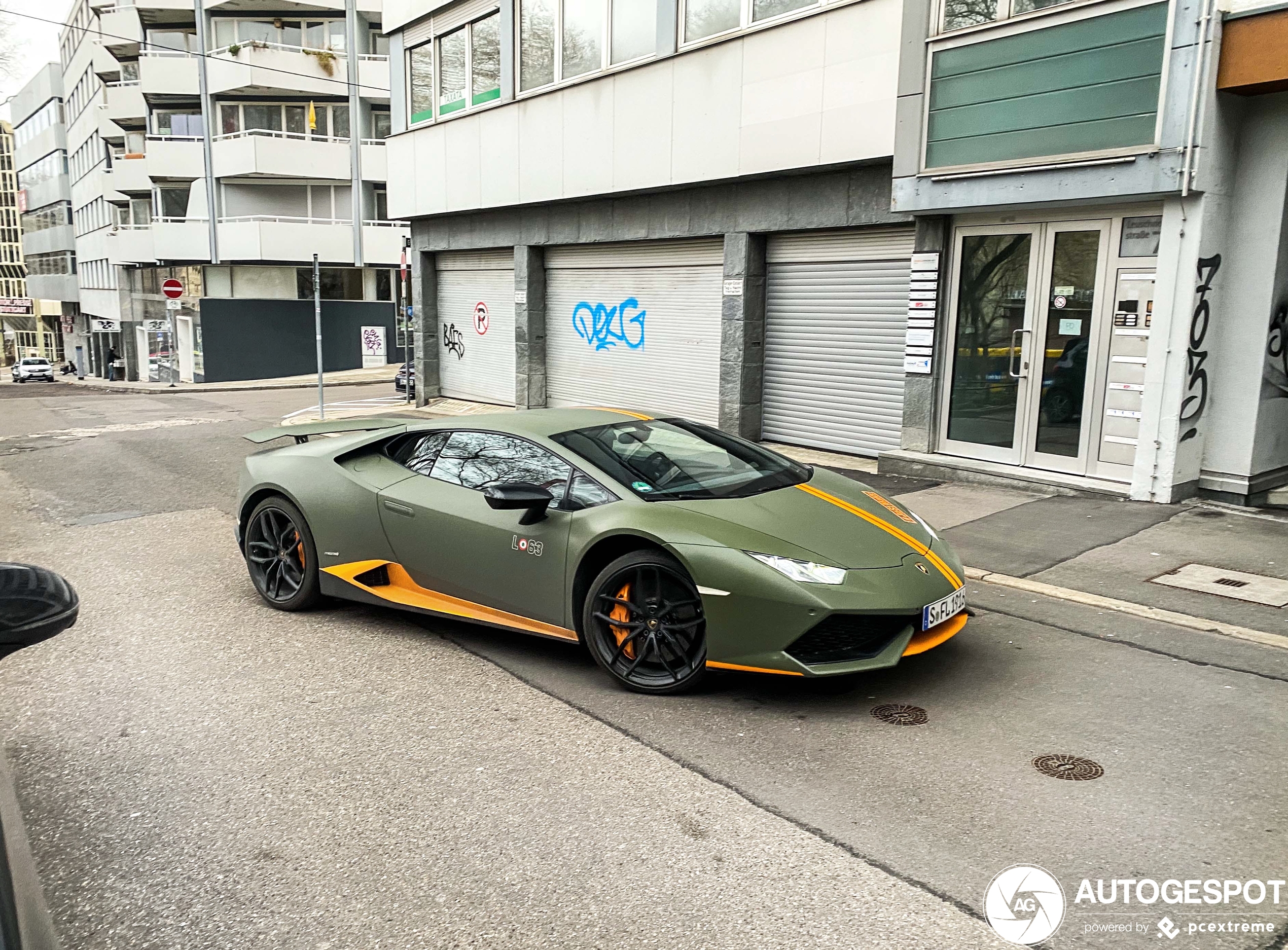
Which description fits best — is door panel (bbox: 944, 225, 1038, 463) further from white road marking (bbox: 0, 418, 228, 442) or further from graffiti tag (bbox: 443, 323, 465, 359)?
white road marking (bbox: 0, 418, 228, 442)

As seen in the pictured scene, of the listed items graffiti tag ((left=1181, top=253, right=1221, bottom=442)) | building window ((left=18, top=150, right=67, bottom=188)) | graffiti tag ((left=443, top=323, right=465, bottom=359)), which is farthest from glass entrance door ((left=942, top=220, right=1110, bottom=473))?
building window ((left=18, top=150, right=67, bottom=188))

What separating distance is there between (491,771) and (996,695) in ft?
7.90

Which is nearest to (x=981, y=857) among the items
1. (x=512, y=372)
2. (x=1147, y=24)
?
(x=1147, y=24)

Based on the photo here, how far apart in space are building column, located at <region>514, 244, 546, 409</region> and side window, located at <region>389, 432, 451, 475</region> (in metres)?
11.0

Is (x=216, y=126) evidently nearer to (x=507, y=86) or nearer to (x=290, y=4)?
(x=290, y=4)

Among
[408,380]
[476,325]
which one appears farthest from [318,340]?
[408,380]

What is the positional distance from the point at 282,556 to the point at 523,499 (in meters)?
2.22

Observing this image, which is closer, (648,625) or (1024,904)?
(1024,904)

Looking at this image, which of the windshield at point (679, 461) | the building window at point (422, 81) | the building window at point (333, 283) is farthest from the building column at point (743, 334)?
the building window at point (333, 283)

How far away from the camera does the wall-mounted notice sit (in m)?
10.3

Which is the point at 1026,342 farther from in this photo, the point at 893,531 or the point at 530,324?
the point at 530,324

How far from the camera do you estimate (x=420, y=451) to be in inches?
236

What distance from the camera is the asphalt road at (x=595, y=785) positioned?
3.05 meters

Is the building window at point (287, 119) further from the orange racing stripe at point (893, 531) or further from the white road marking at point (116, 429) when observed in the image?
the orange racing stripe at point (893, 531)
